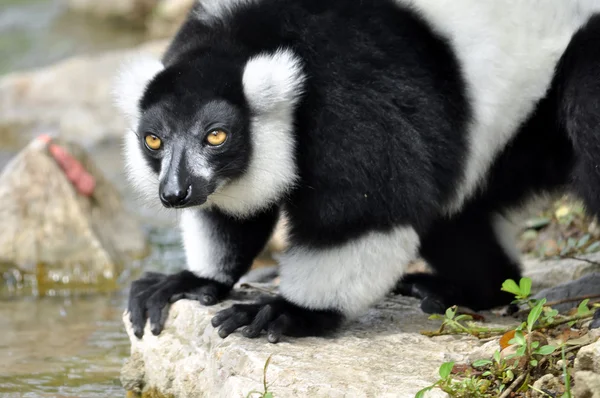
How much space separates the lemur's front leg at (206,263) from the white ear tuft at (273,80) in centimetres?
81

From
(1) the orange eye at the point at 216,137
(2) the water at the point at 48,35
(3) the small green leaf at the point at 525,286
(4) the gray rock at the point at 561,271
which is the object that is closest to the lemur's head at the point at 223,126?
(1) the orange eye at the point at 216,137

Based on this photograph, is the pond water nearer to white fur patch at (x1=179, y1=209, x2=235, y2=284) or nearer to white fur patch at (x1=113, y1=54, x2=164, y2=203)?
white fur patch at (x1=179, y1=209, x2=235, y2=284)

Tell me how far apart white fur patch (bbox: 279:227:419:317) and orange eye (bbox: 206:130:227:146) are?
76 cm

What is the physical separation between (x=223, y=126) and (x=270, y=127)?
264 millimetres

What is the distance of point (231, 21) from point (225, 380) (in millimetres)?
1971

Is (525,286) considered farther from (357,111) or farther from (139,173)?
(139,173)

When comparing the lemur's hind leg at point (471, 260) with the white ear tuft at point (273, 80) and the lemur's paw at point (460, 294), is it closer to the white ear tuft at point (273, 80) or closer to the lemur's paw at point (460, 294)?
the lemur's paw at point (460, 294)

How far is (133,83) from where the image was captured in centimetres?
546

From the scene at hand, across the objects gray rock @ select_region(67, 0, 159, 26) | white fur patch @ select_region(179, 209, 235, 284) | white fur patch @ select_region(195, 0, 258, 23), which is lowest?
gray rock @ select_region(67, 0, 159, 26)

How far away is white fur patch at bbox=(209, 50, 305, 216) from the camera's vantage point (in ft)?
16.7

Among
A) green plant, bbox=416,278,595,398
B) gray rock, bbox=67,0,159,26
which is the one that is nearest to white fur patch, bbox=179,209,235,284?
green plant, bbox=416,278,595,398

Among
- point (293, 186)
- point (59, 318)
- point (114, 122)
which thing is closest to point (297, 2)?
point (293, 186)

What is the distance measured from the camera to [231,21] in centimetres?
541

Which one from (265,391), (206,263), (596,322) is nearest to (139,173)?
(206,263)
